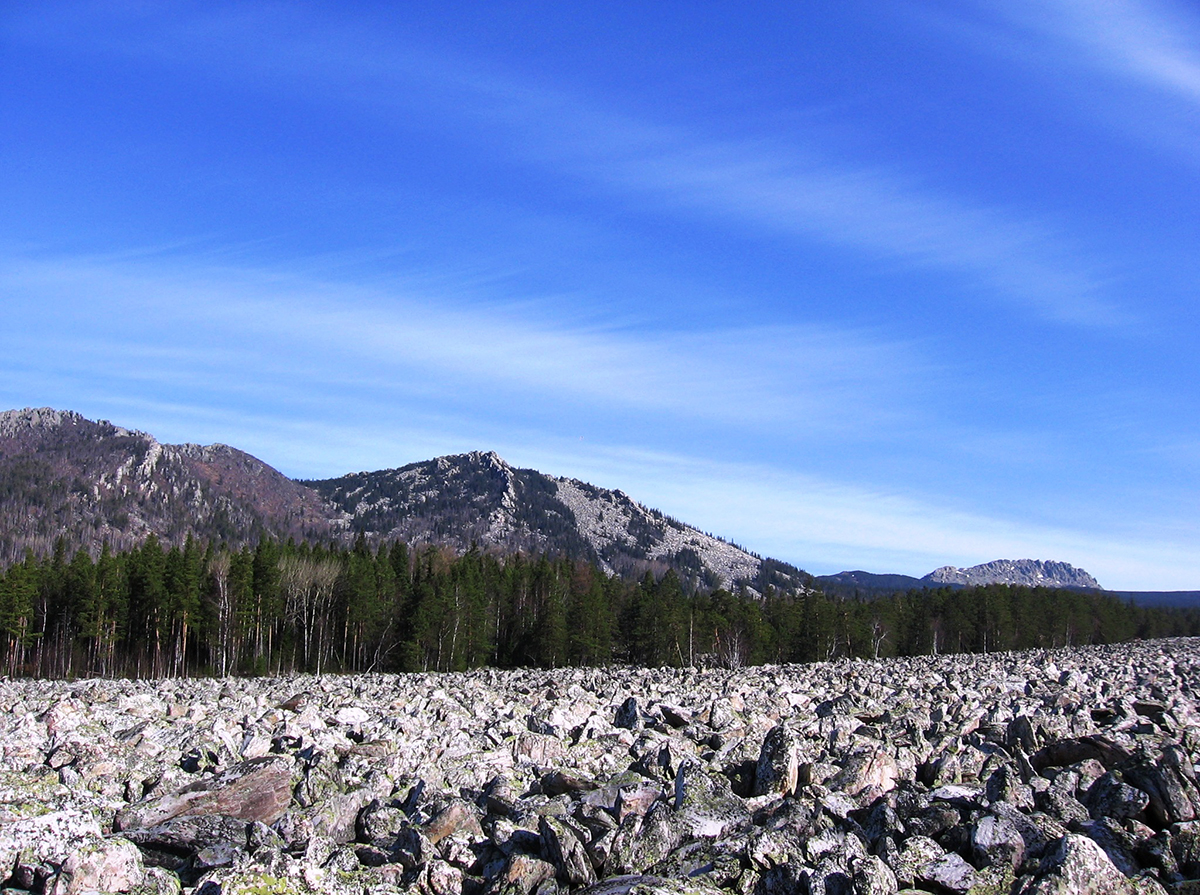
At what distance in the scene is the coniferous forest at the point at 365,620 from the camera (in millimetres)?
73688

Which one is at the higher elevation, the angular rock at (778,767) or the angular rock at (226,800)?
the angular rock at (778,767)

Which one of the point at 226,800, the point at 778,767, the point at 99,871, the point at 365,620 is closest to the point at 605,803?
the point at 778,767

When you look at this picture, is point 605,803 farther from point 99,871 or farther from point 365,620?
point 365,620

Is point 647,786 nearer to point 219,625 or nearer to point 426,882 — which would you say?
point 426,882

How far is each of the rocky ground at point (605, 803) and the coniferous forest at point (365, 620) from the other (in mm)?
55377

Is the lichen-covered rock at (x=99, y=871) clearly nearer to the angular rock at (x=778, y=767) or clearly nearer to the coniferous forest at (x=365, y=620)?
the angular rock at (x=778, y=767)

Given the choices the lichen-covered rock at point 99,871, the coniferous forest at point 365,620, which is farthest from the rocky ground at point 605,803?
the coniferous forest at point 365,620

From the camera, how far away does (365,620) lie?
79812 millimetres

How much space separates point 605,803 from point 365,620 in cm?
6969

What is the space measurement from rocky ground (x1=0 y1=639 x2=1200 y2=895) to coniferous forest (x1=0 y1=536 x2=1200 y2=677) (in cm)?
5538

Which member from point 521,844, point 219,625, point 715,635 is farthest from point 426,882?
point 715,635

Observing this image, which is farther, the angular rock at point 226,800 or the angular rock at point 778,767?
the angular rock at point 778,767

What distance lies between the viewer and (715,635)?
9594cm

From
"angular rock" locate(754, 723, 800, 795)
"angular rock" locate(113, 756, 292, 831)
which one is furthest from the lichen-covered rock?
"angular rock" locate(754, 723, 800, 795)
